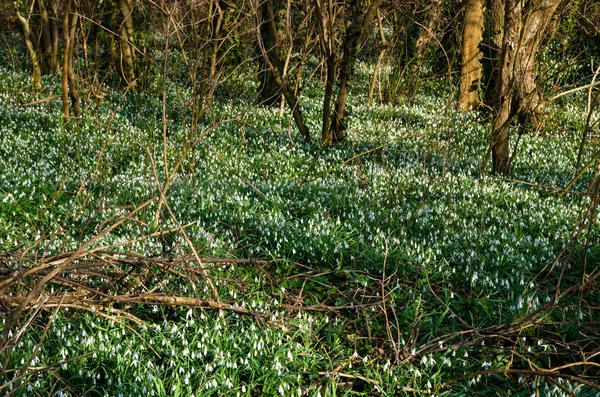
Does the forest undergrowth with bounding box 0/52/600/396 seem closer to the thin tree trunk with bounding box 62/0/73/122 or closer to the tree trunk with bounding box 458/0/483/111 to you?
the thin tree trunk with bounding box 62/0/73/122

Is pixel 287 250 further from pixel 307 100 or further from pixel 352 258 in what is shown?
pixel 307 100

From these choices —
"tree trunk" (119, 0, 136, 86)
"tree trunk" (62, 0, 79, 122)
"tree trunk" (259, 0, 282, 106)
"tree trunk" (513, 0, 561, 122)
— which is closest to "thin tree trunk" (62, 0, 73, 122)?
"tree trunk" (62, 0, 79, 122)

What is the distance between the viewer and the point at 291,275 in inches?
209

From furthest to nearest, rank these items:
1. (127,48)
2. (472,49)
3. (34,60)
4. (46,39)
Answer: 1. (46,39)
2. (127,48)
3. (472,49)
4. (34,60)

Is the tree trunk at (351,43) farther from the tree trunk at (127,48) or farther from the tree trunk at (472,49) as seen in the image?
the tree trunk at (127,48)

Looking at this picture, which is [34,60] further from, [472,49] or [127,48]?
[472,49]

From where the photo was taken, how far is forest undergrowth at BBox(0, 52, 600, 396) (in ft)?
12.2

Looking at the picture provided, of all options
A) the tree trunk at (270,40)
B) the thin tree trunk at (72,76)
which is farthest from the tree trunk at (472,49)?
the thin tree trunk at (72,76)

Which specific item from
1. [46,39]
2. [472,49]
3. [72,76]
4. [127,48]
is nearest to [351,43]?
[72,76]

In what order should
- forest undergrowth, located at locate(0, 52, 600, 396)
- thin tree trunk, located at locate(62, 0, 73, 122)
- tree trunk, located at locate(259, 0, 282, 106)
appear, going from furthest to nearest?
1. tree trunk, located at locate(259, 0, 282, 106)
2. thin tree trunk, located at locate(62, 0, 73, 122)
3. forest undergrowth, located at locate(0, 52, 600, 396)

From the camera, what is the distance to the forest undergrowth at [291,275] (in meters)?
3.71

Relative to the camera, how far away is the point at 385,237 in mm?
6102

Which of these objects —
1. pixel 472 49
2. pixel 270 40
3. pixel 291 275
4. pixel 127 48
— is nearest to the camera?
pixel 291 275

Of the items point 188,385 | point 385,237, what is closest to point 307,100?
point 385,237
